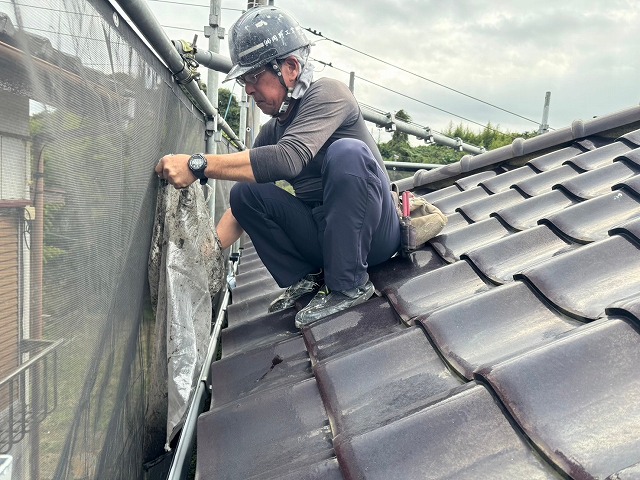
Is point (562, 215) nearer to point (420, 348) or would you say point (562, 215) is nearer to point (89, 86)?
point (420, 348)

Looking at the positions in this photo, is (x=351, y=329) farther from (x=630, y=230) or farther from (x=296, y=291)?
(x=630, y=230)

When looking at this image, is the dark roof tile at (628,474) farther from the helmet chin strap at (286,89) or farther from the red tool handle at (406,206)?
the helmet chin strap at (286,89)

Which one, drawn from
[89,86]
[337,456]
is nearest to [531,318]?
[337,456]

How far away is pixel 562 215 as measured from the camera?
7.27 ft

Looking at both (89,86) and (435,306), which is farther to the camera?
(435,306)

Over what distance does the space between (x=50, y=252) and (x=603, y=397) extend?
45.4 inches

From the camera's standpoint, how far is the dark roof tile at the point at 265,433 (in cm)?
133

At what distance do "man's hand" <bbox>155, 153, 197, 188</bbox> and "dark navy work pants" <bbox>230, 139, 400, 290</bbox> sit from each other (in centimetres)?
55

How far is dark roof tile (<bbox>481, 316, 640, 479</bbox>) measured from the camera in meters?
0.94

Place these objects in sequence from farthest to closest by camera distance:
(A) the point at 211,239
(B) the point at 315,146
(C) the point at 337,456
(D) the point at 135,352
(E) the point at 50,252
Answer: (A) the point at 211,239
(B) the point at 315,146
(D) the point at 135,352
(C) the point at 337,456
(E) the point at 50,252

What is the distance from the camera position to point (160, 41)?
1726mm

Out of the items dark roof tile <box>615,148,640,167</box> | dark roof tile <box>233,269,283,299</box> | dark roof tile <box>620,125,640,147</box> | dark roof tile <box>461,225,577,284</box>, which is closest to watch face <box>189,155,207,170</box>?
dark roof tile <box>461,225,577,284</box>

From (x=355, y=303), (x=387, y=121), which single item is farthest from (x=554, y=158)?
(x=387, y=121)

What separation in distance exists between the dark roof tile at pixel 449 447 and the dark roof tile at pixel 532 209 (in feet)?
4.98
